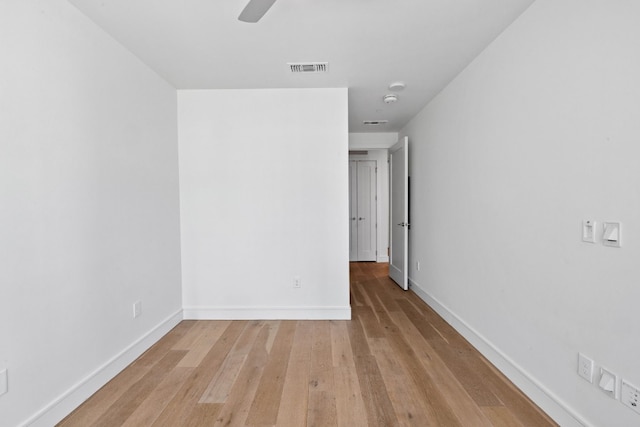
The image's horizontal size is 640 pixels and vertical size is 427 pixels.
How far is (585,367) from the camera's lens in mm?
1377

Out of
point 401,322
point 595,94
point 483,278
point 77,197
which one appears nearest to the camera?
point 595,94

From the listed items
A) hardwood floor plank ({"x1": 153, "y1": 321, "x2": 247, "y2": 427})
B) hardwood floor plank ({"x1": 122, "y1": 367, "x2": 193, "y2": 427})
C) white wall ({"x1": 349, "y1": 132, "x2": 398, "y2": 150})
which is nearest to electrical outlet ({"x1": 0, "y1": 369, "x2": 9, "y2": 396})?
hardwood floor plank ({"x1": 122, "y1": 367, "x2": 193, "y2": 427})

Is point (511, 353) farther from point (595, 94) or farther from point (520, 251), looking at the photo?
point (595, 94)

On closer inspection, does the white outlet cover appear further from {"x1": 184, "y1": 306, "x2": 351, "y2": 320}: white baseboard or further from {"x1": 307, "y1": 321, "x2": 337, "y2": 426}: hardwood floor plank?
{"x1": 184, "y1": 306, "x2": 351, "y2": 320}: white baseboard

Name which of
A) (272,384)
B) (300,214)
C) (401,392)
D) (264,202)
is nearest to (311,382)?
(272,384)

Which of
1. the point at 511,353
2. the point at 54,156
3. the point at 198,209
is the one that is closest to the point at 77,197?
the point at 54,156

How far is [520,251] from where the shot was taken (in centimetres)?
182

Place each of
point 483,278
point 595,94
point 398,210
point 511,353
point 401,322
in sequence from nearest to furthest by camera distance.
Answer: point 595,94
point 511,353
point 483,278
point 401,322
point 398,210

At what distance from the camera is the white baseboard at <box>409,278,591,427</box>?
147cm

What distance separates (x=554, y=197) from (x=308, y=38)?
1.91 metres

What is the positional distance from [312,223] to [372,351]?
4.30 feet

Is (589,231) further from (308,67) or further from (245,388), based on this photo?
(308,67)

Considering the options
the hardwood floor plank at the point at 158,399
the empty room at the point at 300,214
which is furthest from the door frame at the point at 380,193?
the hardwood floor plank at the point at 158,399

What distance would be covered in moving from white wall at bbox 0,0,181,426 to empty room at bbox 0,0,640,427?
0.01 metres
